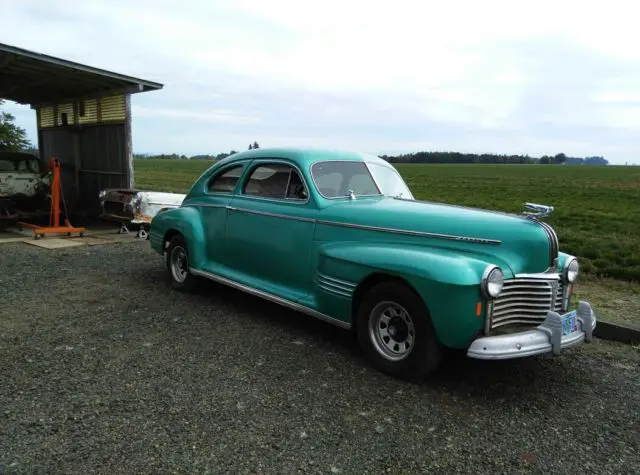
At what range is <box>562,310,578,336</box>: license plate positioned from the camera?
3.80m

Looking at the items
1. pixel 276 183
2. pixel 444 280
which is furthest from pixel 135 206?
pixel 444 280

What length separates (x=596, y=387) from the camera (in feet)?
13.2

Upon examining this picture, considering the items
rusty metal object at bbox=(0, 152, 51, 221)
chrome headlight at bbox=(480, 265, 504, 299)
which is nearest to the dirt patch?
chrome headlight at bbox=(480, 265, 504, 299)

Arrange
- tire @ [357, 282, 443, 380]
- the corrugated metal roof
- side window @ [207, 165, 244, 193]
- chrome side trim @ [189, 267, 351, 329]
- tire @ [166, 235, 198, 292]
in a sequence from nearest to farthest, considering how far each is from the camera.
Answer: tire @ [357, 282, 443, 380]
chrome side trim @ [189, 267, 351, 329]
side window @ [207, 165, 244, 193]
tire @ [166, 235, 198, 292]
the corrugated metal roof

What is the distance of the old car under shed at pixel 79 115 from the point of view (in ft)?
34.9

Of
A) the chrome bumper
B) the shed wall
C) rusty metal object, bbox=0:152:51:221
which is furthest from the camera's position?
the shed wall

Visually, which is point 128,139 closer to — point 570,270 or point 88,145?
point 88,145

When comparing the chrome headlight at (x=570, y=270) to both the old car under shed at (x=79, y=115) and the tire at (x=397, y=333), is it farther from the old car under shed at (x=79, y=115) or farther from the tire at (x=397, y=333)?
the old car under shed at (x=79, y=115)

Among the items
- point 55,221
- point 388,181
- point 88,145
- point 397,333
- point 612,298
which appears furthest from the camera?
point 88,145

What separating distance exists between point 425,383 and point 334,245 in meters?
1.34

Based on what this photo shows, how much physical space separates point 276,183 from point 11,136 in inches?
705

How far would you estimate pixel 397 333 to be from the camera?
4.07 meters

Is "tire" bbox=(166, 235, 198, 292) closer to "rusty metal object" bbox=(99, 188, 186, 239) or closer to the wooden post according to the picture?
"rusty metal object" bbox=(99, 188, 186, 239)

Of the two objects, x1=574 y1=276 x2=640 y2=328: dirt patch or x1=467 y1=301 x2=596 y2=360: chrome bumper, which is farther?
x1=574 y1=276 x2=640 y2=328: dirt patch
